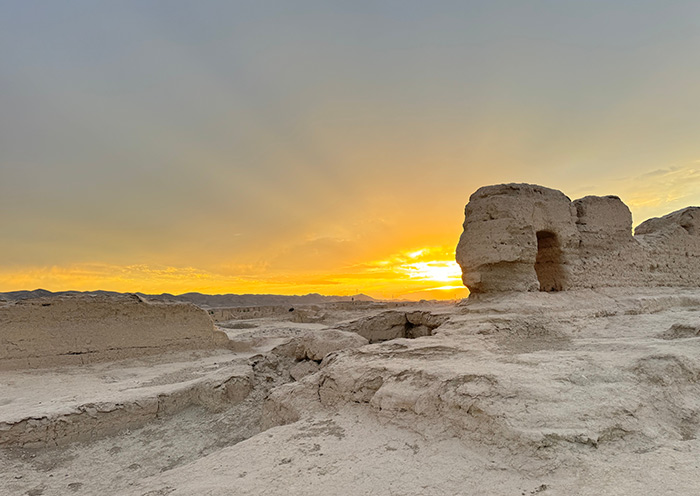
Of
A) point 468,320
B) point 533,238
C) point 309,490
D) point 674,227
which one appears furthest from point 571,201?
point 309,490

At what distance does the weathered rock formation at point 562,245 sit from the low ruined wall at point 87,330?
331 inches

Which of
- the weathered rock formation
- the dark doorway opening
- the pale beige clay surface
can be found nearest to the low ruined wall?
the pale beige clay surface

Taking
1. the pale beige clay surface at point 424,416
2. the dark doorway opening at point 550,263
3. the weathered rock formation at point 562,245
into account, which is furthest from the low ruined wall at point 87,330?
the dark doorway opening at point 550,263

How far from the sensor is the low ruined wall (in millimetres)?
8234

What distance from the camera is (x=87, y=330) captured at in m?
8.92

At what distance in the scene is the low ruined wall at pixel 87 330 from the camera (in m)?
8.23

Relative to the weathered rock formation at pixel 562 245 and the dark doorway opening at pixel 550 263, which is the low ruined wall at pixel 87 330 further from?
the dark doorway opening at pixel 550 263

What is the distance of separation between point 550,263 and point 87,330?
11.4 m

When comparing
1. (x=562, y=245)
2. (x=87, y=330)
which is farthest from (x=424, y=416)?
(x=87, y=330)

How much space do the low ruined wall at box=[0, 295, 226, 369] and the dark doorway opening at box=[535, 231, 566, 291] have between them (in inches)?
384

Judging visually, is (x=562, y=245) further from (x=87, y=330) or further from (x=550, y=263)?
(x=87, y=330)

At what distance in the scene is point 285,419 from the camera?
4.29 metres

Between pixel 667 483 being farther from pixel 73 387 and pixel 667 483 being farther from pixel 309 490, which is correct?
pixel 73 387

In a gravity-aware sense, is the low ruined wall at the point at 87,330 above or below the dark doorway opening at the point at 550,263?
below
